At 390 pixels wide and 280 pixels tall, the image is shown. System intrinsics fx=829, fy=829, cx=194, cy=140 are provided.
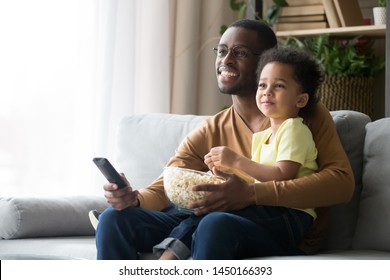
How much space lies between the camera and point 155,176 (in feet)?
8.43

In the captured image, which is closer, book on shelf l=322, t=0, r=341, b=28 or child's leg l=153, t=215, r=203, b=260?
child's leg l=153, t=215, r=203, b=260

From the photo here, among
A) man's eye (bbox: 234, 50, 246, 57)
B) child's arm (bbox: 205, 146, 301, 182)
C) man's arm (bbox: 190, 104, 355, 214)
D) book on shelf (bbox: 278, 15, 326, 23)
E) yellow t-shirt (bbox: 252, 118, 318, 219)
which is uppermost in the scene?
book on shelf (bbox: 278, 15, 326, 23)

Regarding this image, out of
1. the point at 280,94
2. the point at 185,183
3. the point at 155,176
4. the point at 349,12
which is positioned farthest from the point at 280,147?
the point at 349,12

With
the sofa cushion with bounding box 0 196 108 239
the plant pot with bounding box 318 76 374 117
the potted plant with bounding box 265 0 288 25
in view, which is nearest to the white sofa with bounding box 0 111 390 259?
the sofa cushion with bounding box 0 196 108 239

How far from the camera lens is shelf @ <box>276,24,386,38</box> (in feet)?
10.7

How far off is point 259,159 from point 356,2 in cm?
154

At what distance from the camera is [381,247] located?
2127mm

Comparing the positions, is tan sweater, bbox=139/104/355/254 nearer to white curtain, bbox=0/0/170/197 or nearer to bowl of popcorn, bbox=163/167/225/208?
bowl of popcorn, bbox=163/167/225/208

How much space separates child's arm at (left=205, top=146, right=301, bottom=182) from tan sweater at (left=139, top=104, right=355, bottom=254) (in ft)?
0.09

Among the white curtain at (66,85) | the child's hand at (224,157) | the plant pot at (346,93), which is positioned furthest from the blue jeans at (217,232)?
the plant pot at (346,93)

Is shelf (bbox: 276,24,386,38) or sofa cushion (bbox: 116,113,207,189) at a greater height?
→ shelf (bbox: 276,24,386,38)

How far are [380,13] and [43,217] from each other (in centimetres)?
167

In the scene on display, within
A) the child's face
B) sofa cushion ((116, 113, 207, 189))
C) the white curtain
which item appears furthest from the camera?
the white curtain

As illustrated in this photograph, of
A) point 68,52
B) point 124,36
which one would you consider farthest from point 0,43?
point 124,36
